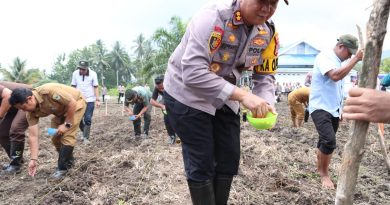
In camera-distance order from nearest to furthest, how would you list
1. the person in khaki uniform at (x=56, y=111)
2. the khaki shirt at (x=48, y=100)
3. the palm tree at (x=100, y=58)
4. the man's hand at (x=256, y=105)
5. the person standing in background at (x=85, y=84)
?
the man's hand at (x=256, y=105)
the person in khaki uniform at (x=56, y=111)
the khaki shirt at (x=48, y=100)
the person standing in background at (x=85, y=84)
the palm tree at (x=100, y=58)

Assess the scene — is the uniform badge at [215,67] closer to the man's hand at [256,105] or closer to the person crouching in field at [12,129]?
the man's hand at [256,105]

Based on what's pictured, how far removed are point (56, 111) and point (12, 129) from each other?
2.87ft

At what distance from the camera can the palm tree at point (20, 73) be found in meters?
39.9

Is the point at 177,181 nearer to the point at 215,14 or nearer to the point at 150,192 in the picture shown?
the point at 150,192

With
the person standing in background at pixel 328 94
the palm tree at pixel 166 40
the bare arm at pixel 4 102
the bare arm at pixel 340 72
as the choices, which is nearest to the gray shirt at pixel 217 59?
the bare arm at pixel 340 72

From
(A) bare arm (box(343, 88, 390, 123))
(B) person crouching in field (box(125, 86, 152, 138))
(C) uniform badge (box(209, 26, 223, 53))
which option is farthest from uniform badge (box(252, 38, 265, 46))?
(B) person crouching in field (box(125, 86, 152, 138))

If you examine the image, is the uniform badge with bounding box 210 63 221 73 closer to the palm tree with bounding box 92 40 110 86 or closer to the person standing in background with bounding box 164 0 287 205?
the person standing in background with bounding box 164 0 287 205

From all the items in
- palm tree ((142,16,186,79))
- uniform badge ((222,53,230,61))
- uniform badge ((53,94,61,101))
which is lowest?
uniform badge ((53,94,61,101))

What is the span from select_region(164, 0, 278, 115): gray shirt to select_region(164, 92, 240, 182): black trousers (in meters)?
0.07

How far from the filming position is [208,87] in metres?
2.06

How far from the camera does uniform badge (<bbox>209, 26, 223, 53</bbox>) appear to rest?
2.06 metres

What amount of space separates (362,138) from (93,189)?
3222 mm

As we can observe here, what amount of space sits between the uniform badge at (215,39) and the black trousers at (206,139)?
44 centimetres

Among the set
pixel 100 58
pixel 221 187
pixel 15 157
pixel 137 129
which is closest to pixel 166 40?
pixel 137 129
